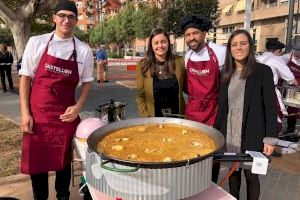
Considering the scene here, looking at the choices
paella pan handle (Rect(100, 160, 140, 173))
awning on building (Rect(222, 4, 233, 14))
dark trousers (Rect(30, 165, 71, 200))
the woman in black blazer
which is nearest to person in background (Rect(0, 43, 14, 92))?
dark trousers (Rect(30, 165, 71, 200))

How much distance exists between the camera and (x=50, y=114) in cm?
290

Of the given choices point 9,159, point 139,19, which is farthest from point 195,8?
point 9,159

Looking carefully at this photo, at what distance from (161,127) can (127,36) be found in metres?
47.9

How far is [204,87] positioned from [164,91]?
15.3 inches

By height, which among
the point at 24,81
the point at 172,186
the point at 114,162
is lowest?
the point at 172,186

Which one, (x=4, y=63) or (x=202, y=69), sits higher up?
(x=202, y=69)

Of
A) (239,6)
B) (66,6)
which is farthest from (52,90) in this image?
(239,6)

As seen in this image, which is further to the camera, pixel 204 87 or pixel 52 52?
pixel 204 87

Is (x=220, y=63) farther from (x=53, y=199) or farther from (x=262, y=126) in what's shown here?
(x=53, y=199)

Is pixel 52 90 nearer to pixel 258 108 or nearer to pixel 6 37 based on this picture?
Result: pixel 258 108

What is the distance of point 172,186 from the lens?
181 cm

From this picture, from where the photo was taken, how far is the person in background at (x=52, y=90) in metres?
2.82

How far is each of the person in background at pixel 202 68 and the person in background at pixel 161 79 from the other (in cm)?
12

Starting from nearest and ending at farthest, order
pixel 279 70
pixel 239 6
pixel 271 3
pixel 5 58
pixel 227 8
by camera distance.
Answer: pixel 279 70 → pixel 5 58 → pixel 271 3 → pixel 239 6 → pixel 227 8
